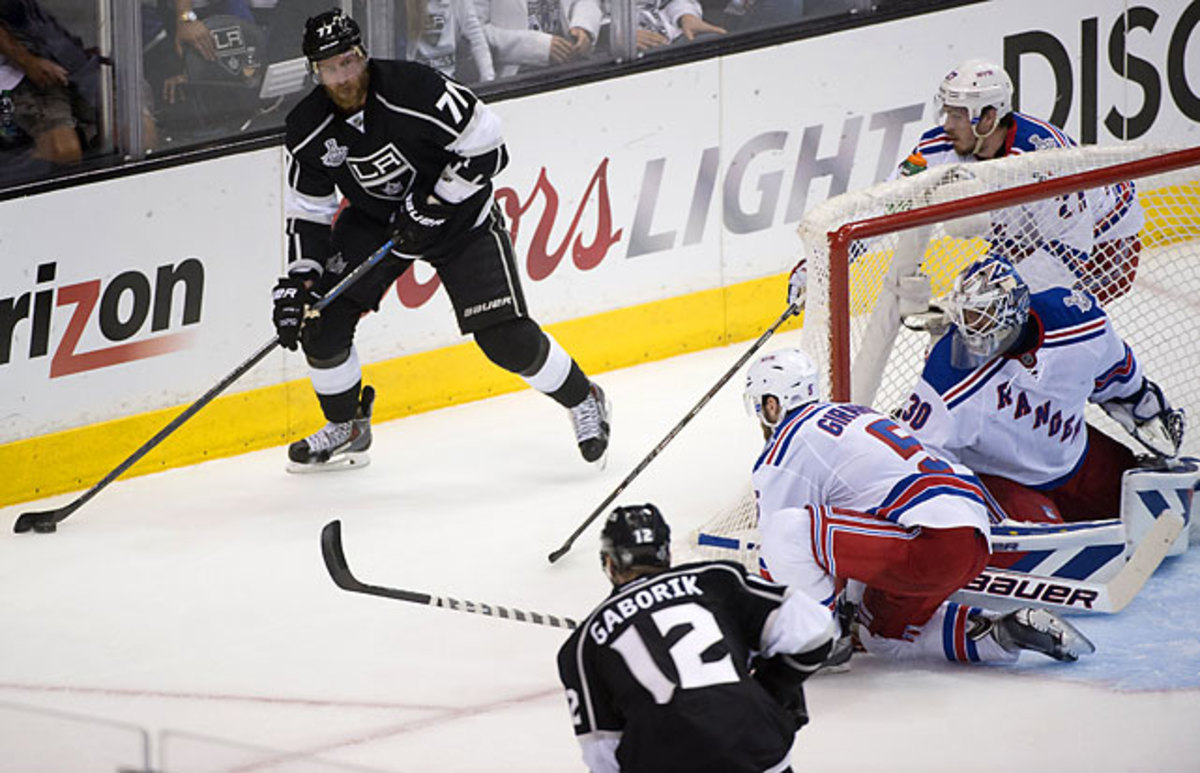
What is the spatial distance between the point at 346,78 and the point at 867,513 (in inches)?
77.2

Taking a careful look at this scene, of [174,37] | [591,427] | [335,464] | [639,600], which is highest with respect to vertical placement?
[639,600]

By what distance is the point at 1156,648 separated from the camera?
4.29 metres

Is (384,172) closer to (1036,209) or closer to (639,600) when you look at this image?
(1036,209)

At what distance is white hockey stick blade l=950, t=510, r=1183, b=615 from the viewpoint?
4.36 meters

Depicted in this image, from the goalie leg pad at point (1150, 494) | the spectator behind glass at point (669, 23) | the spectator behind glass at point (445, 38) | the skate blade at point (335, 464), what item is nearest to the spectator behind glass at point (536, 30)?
the spectator behind glass at point (445, 38)

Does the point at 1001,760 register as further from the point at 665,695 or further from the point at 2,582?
the point at 2,582

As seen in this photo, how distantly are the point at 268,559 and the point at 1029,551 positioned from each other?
6.00 ft

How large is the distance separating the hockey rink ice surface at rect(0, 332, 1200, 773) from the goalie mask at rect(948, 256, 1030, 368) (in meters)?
0.61

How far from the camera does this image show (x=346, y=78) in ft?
17.3

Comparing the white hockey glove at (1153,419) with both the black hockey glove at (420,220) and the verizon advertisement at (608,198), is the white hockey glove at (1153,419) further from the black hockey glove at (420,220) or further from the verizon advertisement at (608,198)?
the verizon advertisement at (608,198)

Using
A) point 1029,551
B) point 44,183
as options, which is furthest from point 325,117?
point 1029,551

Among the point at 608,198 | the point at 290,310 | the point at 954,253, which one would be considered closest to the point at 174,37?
the point at 290,310

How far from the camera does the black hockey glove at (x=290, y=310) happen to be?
5398 mm

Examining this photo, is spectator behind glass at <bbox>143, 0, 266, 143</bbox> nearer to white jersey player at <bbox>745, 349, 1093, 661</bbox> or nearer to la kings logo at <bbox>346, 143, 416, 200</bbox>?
la kings logo at <bbox>346, 143, 416, 200</bbox>
